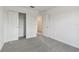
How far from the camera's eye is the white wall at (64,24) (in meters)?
3.48

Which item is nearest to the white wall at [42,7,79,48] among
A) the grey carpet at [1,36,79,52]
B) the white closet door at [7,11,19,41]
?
the grey carpet at [1,36,79,52]

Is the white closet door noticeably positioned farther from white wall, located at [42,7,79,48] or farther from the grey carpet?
white wall, located at [42,7,79,48]

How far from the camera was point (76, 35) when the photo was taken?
136 inches

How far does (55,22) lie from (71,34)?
1.58m

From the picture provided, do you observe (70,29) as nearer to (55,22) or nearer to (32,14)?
(55,22)

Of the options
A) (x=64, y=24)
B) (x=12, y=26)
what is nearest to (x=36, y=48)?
(x=64, y=24)

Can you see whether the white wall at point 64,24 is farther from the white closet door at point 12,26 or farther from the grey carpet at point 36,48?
the white closet door at point 12,26

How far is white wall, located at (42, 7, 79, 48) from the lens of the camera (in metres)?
3.48

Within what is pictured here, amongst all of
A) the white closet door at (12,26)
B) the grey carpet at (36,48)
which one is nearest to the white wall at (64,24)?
the grey carpet at (36,48)

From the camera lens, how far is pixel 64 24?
4160mm

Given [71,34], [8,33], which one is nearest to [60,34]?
[71,34]

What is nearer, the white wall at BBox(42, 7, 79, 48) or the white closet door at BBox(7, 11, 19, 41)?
the white wall at BBox(42, 7, 79, 48)

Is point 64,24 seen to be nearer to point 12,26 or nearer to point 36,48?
point 36,48
